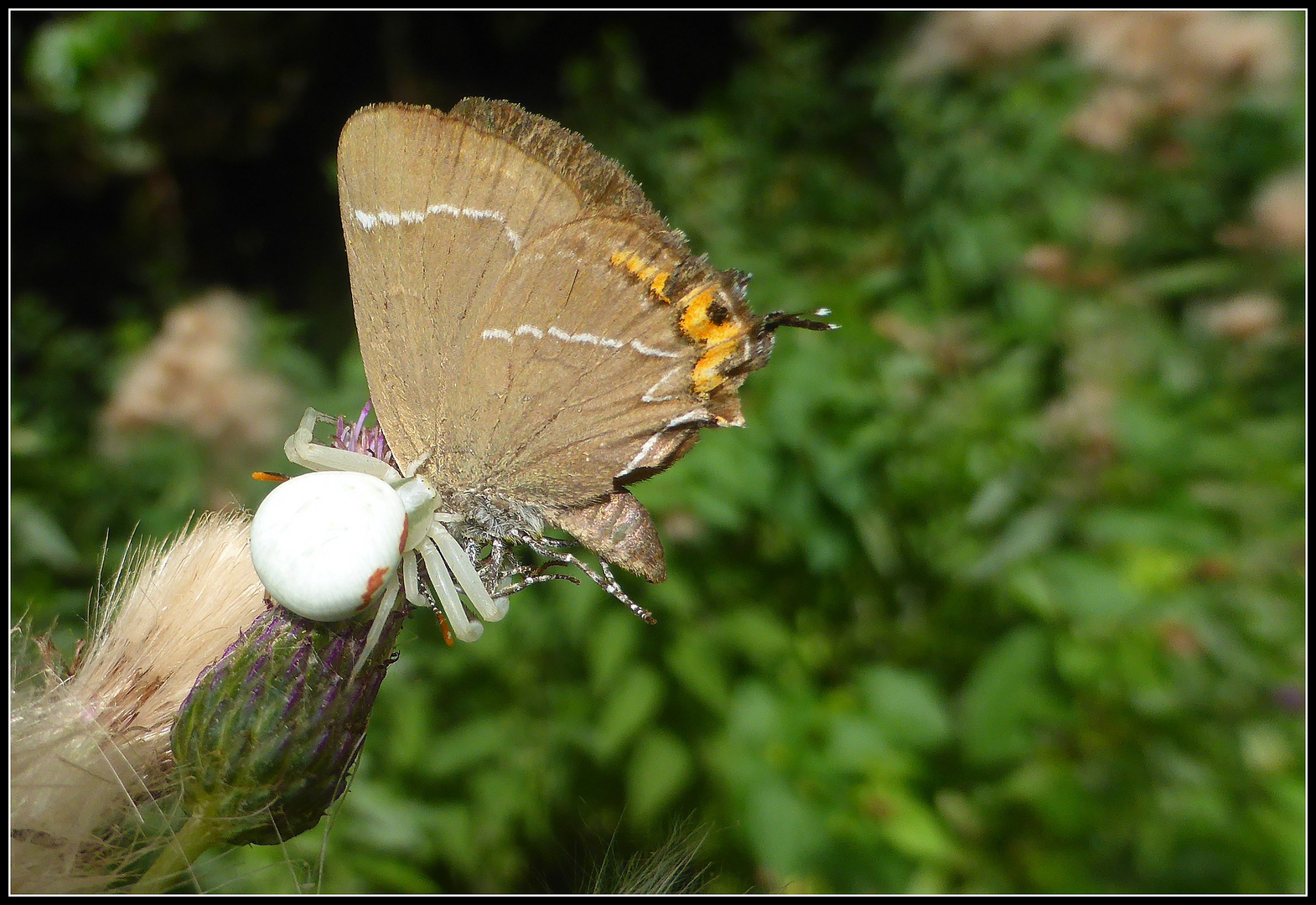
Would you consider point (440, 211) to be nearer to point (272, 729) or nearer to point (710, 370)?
point (710, 370)

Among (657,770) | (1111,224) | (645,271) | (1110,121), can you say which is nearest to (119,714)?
(645,271)

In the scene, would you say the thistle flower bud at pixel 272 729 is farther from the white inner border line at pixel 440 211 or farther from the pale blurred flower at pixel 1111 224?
the pale blurred flower at pixel 1111 224

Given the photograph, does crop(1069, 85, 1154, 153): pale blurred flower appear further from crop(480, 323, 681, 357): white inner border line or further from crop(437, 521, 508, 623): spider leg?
crop(437, 521, 508, 623): spider leg

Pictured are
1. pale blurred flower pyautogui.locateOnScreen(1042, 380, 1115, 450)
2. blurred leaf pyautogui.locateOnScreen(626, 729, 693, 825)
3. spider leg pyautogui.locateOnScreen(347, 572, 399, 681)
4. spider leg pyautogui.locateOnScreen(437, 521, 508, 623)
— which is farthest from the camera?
pale blurred flower pyautogui.locateOnScreen(1042, 380, 1115, 450)

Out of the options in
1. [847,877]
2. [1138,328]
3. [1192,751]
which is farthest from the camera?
[1138,328]

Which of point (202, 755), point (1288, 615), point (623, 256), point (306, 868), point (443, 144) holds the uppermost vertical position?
point (443, 144)

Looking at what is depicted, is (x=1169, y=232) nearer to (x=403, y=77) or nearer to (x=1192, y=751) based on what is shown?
(x=1192, y=751)

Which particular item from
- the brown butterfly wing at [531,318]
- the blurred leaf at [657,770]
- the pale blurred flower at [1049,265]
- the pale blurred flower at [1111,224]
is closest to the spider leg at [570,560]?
the brown butterfly wing at [531,318]

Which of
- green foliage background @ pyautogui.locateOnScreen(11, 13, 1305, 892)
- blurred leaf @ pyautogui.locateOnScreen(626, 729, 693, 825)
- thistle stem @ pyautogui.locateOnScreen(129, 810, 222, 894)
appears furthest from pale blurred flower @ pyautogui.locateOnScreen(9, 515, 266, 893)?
blurred leaf @ pyautogui.locateOnScreen(626, 729, 693, 825)

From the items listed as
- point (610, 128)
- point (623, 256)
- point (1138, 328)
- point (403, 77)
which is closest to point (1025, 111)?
point (1138, 328)
